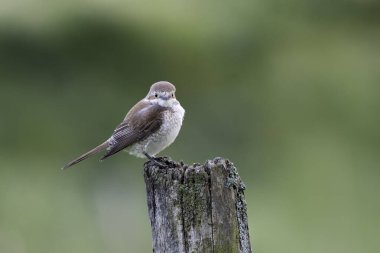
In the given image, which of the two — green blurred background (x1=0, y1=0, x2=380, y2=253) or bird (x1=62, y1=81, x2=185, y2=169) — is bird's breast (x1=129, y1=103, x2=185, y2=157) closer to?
bird (x1=62, y1=81, x2=185, y2=169)

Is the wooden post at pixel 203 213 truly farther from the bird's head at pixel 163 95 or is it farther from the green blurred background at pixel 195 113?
the green blurred background at pixel 195 113

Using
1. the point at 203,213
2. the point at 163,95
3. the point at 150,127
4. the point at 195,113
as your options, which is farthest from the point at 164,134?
the point at 195,113

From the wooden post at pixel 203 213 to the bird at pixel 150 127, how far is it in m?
2.69

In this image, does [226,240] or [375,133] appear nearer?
[226,240]

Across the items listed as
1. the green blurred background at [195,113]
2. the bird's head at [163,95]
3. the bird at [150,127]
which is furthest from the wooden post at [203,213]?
the green blurred background at [195,113]

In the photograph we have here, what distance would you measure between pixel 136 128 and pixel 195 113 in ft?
30.2

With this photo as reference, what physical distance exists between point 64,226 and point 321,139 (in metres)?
5.92

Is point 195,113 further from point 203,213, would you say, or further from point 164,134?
point 203,213

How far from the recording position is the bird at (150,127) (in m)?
7.46

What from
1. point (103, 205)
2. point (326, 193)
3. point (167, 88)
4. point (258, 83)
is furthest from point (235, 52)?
point (167, 88)

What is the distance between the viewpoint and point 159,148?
25.0ft

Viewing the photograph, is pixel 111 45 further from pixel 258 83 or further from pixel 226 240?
pixel 226 240

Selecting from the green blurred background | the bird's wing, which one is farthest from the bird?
the green blurred background

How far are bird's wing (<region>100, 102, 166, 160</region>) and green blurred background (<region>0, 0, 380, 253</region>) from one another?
5.83 meters
